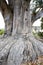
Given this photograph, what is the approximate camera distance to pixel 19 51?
24.1 ft

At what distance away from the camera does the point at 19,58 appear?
7.09m

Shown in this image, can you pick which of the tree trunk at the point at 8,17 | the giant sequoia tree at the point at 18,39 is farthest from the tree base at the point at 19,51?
the tree trunk at the point at 8,17

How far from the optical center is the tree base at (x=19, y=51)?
6969mm

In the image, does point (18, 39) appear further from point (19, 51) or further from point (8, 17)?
point (8, 17)

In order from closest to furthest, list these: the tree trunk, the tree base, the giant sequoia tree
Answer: the tree base → the giant sequoia tree → the tree trunk

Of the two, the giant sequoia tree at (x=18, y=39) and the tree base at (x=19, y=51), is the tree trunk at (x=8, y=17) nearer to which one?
the giant sequoia tree at (x=18, y=39)

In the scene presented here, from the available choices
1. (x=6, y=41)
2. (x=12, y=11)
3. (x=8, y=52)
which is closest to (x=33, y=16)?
(x=12, y=11)

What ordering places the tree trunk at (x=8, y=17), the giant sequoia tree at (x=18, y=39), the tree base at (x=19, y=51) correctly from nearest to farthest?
the tree base at (x=19, y=51) → the giant sequoia tree at (x=18, y=39) → the tree trunk at (x=8, y=17)

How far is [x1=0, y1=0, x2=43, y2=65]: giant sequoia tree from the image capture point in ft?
23.3

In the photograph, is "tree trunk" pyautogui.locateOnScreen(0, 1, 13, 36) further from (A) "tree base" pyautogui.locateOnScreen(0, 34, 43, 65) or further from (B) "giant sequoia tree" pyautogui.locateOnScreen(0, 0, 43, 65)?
(A) "tree base" pyautogui.locateOnScreen(0, 34, 43, 65)

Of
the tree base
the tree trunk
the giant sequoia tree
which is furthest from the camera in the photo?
the tree trunk

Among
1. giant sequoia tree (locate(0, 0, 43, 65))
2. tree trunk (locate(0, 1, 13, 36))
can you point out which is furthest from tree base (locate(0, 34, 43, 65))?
tree trunk (locate(0, 1, 13, 36))

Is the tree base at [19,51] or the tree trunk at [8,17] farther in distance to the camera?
the tree trunk at [8,17]

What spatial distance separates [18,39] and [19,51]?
53.4 inches
